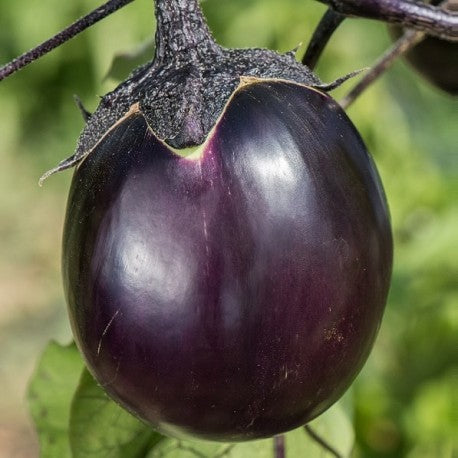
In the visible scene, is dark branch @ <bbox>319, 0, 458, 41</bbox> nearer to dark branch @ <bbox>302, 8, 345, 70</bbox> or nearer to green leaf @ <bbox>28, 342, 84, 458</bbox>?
dark branch @ <bbox>302, 8, 345, 70</bbox>

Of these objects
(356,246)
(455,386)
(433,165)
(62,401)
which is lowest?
(455,386)

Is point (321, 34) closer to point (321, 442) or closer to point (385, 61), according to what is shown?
point (385, 61)

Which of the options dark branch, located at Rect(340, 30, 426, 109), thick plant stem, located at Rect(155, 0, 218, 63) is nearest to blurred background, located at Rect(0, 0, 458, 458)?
dark branch, located at Rect(340, 30, 426, 109)

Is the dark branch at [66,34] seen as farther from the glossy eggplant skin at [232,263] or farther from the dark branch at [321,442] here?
the dark branch at [321,442]

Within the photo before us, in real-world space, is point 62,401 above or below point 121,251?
below

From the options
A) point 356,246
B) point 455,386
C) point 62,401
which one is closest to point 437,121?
point 455,386

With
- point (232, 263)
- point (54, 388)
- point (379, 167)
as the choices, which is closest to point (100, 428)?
point (54, 388)

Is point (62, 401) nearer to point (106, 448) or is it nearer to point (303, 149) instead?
point (106, 448)
